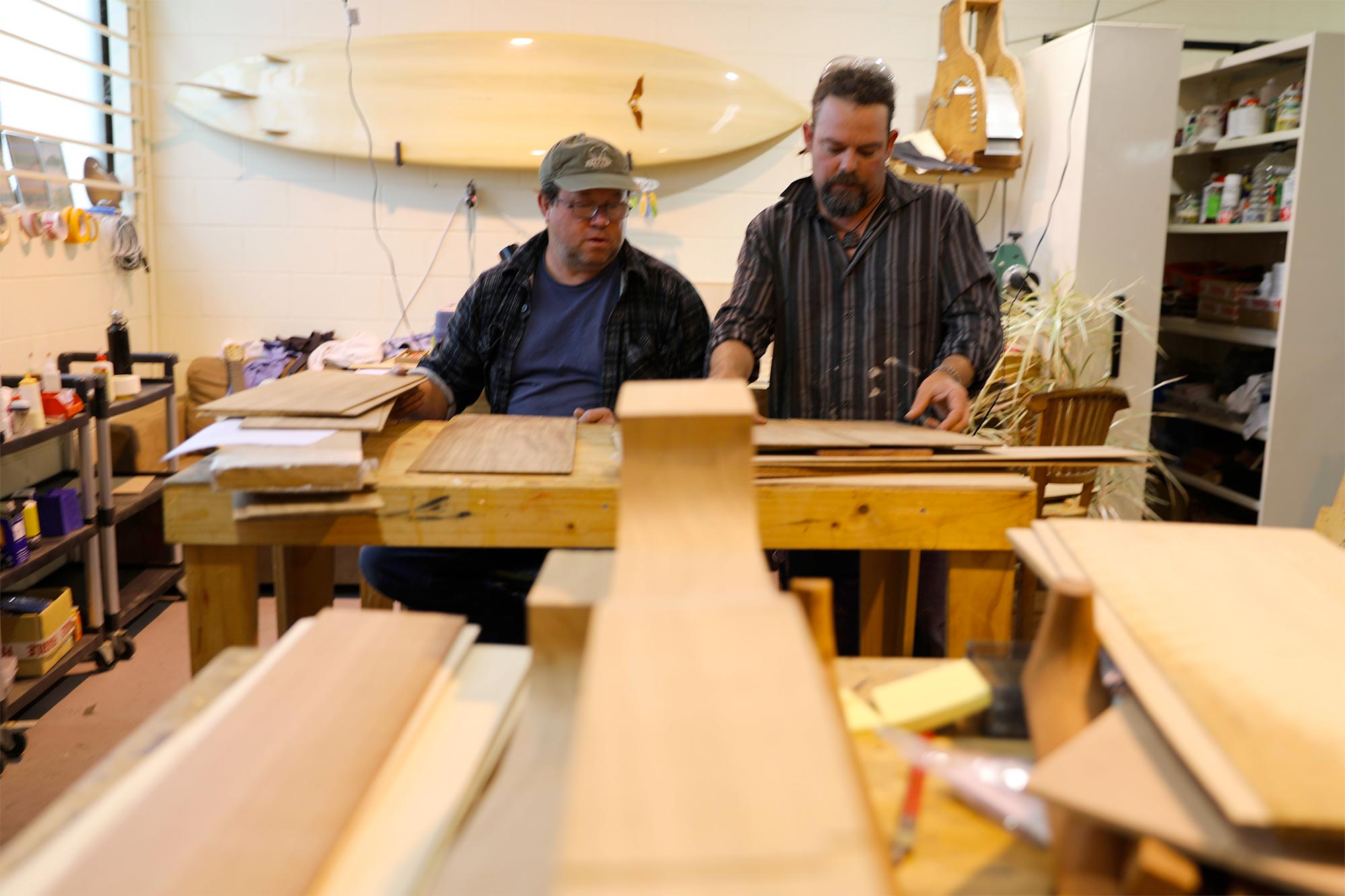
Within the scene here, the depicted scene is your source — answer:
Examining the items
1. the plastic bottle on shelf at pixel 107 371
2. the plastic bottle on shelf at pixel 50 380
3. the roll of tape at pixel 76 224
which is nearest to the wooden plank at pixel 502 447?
the plastic bottle on shelf at pixel 50 380

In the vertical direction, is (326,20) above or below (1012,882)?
above

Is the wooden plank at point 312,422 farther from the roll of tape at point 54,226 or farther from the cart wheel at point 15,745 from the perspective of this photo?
the roll of tape at point 54,226

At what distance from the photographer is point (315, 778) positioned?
0.79 m

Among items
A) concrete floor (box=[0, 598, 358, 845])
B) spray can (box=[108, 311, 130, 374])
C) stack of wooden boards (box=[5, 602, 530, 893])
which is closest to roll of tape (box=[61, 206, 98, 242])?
spray can (box=[108, 311, 130, 374])

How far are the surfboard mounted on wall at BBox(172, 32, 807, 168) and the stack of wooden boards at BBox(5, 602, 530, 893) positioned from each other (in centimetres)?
363

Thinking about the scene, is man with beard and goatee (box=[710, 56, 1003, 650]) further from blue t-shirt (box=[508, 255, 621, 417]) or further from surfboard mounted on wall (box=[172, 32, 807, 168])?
surfboard mounted on wall (box=[172, 32, 807, 168])

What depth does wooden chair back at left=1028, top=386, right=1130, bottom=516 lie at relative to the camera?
322 cm

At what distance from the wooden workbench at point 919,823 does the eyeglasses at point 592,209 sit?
6.23 feet

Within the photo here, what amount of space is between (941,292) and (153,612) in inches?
117

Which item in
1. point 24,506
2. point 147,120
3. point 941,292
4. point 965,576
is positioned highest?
point 147,120

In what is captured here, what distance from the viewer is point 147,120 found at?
4.41 meters

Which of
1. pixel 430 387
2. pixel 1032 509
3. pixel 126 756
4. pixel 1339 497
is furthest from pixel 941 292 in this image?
pixel 1339 497

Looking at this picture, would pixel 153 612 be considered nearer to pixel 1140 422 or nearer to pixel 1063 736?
pixel 1063 736

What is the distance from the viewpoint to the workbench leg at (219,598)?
1.55 metres
